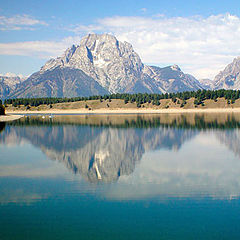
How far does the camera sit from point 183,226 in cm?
2122

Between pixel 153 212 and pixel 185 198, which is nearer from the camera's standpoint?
pixel 153 212

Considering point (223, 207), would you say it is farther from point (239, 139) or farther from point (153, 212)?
point (239, 139)

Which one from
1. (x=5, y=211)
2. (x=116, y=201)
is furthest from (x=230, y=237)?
(x=5, y=211)

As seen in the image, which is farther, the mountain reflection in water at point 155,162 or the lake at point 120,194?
the mountain reflection in water at point 155,162

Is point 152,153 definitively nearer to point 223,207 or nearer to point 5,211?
point 223,207

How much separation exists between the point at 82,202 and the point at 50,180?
9.28m

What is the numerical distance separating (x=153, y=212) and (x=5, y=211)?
39.7 ft

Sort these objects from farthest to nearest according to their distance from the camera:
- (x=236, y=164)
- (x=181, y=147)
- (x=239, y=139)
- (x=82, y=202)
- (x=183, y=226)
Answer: (x=239, y=139)
(x=181, y=147)
(x=236, y=164)
(x=82, y=202)
(x=183, y=226)

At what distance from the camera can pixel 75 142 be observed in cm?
6762

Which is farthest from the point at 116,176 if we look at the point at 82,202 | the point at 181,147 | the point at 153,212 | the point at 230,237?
the point at 181,147

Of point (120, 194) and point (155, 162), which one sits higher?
point (120, 194)

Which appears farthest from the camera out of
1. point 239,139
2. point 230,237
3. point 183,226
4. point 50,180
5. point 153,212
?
point 239,139

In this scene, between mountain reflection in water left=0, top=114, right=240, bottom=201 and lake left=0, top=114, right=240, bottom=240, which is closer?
lake left=0, top=114, right=240, bottom=240

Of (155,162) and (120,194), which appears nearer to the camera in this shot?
(120,194)
